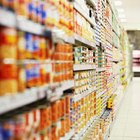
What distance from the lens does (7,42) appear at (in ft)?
3.99

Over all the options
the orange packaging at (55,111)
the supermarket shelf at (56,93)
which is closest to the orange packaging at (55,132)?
the orange packaging at (55,111)

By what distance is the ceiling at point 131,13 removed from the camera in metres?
15.0

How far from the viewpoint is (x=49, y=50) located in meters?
1.73

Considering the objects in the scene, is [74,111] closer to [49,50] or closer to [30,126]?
[49,50]

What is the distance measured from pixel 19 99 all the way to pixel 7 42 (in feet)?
0.81

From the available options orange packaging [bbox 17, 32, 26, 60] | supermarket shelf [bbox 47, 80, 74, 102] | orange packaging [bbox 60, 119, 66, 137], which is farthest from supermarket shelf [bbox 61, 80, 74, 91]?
orange packaging [bbox 17, 32, 26, 60]

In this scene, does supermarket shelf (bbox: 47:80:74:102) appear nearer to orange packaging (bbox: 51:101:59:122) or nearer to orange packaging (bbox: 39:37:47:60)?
orange packaging (bbox: 51:101:59:122)

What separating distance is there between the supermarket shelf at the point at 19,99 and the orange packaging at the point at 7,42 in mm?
168

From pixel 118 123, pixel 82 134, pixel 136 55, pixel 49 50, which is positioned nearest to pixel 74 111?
pixel 82 134

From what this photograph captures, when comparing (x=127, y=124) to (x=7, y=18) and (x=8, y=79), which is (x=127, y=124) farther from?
(x=7, y=18)

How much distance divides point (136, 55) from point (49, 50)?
2501cm

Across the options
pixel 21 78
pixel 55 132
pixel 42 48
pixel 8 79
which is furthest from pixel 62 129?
pixel 8 79

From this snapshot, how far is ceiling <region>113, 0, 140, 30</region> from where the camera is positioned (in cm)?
1499

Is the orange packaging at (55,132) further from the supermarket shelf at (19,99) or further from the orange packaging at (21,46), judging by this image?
the orange packaging at (21,46)
